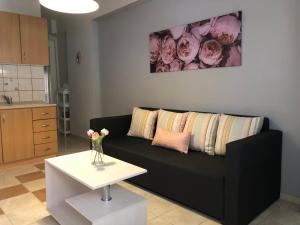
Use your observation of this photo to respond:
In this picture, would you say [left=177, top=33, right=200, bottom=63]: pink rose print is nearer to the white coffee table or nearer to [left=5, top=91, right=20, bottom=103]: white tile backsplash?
the white coffee table

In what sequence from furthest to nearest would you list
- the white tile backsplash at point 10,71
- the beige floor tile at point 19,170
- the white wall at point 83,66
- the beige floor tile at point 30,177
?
1. the white wall at point 83,66
2. the white tile backsplash at point 10,71
3. the beige floor tile at point 19,170
4. the beige floor tile at point 30,177

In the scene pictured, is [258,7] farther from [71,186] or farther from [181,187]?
[71,186]

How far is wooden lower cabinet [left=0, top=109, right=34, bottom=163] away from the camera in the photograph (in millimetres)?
3348

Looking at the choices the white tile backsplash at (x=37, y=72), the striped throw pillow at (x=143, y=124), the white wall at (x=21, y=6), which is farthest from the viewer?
the white tile backsplash at (x=37, y=72)

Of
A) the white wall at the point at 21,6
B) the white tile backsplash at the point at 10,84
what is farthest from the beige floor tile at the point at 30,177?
A: the white wall at the point at 21,6

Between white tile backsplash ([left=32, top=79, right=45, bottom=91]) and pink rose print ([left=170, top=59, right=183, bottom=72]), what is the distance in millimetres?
2250

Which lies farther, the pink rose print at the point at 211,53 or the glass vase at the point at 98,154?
the pink rose print at the point at 211,53

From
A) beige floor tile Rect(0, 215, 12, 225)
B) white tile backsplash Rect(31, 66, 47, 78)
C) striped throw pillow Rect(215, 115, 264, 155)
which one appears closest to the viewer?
beige floor tile Rect(0, 215, 12, 225)

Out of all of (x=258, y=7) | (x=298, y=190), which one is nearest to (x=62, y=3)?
(x=258, y=7)

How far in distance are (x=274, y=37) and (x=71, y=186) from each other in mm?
2267

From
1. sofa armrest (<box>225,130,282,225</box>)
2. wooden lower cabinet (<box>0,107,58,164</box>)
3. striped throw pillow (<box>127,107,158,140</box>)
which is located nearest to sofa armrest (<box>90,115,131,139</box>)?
striped throw pillow (<box>127,107,158,140</box>)

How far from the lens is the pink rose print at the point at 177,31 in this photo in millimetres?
3004

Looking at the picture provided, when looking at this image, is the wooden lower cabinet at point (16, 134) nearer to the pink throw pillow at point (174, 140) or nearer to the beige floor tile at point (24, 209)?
the beige floor tile at point (24, 209)

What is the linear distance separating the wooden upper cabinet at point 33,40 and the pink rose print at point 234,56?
2.77 m
